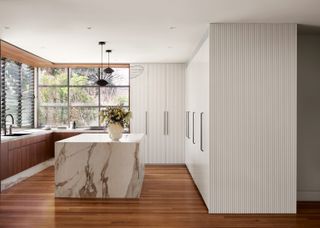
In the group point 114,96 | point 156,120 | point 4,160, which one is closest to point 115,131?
point 4,160

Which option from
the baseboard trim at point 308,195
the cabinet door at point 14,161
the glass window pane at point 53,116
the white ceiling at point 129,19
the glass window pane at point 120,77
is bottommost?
the baseboard trim at point 308,195

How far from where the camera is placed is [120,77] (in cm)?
805

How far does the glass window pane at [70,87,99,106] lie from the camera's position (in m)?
8.04

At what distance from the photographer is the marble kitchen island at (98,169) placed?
4.81 m

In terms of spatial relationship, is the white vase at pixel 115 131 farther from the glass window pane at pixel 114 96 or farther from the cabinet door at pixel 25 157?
the glass window pane at pixel 114 96

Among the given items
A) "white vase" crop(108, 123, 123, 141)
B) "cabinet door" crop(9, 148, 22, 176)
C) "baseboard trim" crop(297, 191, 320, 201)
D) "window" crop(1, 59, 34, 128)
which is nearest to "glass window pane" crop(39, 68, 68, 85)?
A: "window" crop(1, 59, 34, 128)

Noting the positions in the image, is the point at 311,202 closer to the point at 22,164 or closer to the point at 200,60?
the point at 200,60

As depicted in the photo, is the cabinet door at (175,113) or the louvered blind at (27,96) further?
the cabinet door at (175,113)

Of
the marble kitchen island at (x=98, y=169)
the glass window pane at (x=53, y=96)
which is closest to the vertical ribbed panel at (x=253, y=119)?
the marble kitchen island at (x=98, y=169)

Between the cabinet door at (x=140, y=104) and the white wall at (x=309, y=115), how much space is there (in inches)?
149

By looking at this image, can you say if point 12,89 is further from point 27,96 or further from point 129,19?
point 129,19

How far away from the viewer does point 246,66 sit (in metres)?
4.19

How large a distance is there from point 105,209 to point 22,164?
253 centimetres

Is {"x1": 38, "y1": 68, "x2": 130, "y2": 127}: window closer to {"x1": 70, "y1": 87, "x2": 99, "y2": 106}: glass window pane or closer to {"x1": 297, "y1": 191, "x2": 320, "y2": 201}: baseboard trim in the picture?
{"x1": 70, "y1": 87, "x2": 99, "y2": 106}: glass window pane
